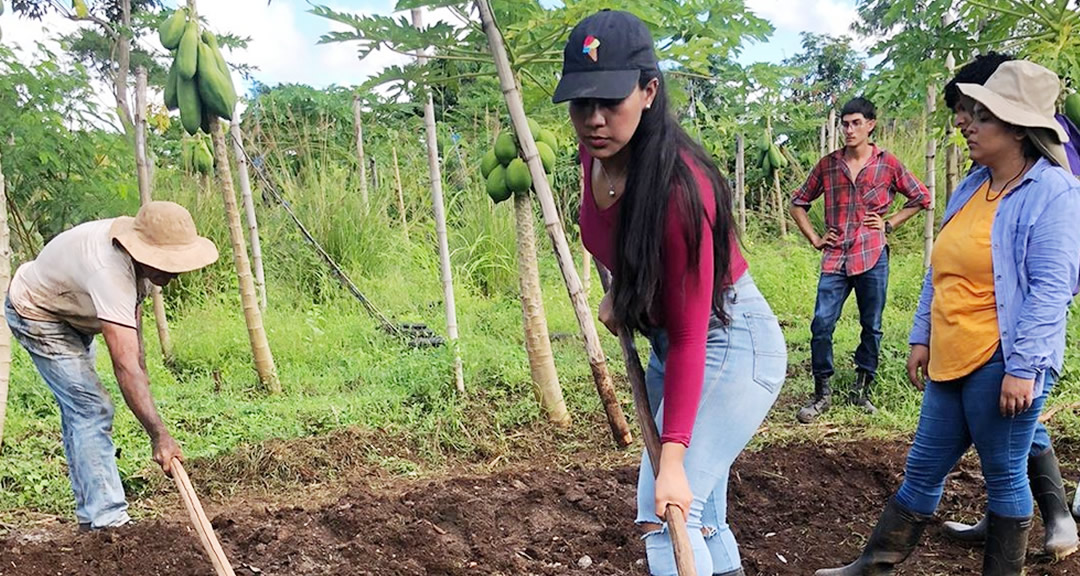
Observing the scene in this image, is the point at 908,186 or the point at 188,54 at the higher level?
the point at 188,54

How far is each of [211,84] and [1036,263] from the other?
3610 millimetres

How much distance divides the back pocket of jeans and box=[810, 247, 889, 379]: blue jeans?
9.28 feet

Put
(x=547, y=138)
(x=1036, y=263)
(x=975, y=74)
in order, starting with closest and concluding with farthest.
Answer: (x=1036, y=263), (x=975, y=74), (x=547, y=138)

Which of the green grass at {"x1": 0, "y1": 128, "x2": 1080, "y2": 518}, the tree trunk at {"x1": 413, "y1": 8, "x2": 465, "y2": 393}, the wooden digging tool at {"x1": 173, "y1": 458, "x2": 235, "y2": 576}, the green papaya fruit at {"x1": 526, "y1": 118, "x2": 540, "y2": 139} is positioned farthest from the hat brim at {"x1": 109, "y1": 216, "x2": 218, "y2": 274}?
the green papaya fruit at {"x1": 526, "y1": 118, "x2": 540, "y2": 139}

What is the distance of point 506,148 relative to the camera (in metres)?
4.04

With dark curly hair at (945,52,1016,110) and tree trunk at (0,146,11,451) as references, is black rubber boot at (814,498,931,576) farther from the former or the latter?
tree trunk at (0,146,11,451)

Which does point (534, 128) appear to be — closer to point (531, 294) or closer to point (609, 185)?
point (531, 294)

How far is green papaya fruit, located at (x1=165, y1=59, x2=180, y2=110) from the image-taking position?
414 cm

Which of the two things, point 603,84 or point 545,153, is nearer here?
point 603,84

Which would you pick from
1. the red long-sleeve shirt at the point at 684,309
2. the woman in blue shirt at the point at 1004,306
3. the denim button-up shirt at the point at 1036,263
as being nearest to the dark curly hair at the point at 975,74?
the woman in blue shirt at the point at 1004,306

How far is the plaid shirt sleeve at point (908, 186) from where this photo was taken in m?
4.55

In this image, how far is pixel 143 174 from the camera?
4.84 meters

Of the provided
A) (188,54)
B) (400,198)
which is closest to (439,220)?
(188,54)

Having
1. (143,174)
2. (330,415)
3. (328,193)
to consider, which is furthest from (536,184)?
(328,193)
